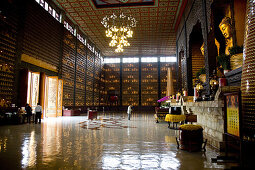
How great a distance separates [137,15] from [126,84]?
13.9 meters

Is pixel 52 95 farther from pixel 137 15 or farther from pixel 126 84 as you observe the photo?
pixel 126 84

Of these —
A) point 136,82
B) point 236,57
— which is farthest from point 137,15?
point 136,82

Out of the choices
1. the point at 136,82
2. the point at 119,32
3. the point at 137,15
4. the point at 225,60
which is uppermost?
the point at 137,15

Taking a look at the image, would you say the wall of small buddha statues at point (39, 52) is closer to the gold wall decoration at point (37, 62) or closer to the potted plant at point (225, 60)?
the gold wall decoration at point (37, 62)

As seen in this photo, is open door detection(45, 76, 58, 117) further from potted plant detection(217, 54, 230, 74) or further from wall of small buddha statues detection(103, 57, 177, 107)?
wall of small buddha statues detection(103, 57, 177, 107)

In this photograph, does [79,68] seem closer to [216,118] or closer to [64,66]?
[64,66]

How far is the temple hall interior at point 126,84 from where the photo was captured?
3016mm

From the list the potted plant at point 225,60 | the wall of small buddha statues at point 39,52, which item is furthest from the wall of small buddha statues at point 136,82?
the potted plant at point 225,60

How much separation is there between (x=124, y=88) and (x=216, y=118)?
77.0 ft

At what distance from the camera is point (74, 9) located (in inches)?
563

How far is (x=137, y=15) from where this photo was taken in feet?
49.0

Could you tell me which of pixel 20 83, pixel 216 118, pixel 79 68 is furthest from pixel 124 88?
pixel 216 118

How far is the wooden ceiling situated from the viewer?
44.0 feet

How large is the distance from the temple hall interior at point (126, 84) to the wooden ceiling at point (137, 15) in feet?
0.30
